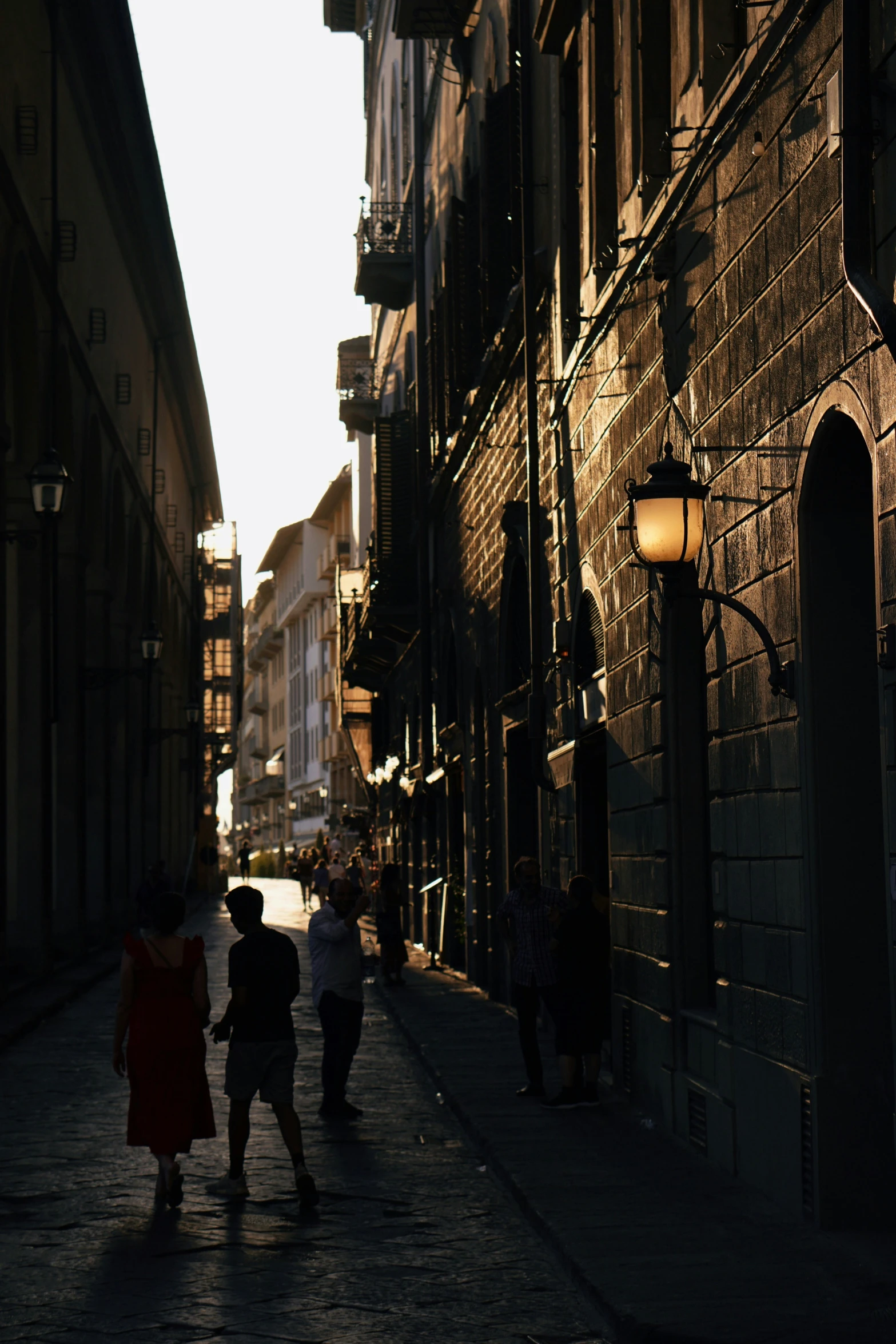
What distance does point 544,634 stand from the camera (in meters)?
16.5

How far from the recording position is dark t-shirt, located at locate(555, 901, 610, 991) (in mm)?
12289

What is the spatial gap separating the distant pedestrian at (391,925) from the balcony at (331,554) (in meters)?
40.8

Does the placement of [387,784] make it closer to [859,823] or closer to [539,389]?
[539,389]

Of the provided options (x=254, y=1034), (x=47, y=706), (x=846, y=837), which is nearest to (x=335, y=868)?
(x=47, y=706)

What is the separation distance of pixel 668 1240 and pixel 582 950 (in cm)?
474

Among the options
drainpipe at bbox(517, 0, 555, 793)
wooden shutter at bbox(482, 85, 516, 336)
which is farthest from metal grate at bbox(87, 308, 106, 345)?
drainpipe at bbox(517, 0, 555, 793)

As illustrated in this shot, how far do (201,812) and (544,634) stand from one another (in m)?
54.3

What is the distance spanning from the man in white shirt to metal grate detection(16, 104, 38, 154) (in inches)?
510

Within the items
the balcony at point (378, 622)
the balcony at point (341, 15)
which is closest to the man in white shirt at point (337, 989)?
the balcony at point (378, 622)

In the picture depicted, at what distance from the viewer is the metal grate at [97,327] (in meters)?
29.6

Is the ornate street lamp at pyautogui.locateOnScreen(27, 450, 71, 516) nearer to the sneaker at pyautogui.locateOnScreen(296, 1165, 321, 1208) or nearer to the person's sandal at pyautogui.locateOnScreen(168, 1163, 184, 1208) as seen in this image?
the person's sandal at pyautogui.locateOnScreen(168, 1163, 184, 1208)

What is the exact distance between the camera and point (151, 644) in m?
31.3

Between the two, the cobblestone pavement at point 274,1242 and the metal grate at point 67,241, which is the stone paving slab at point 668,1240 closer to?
the cobblestone pavement at point 274,1242

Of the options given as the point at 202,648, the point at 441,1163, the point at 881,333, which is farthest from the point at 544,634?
the point at 202,648
